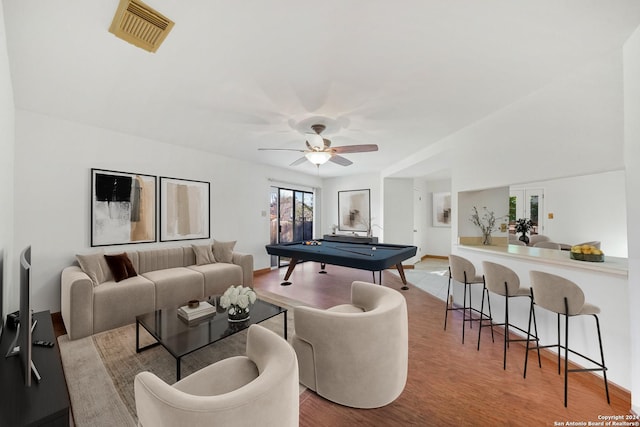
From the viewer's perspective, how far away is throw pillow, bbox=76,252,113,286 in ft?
9.89

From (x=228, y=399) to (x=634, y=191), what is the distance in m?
2.78

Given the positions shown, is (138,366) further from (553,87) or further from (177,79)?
(553,87)

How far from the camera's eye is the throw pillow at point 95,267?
9.89ft

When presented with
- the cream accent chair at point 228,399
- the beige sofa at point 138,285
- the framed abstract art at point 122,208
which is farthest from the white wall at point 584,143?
the framed abstract art at point 122,208

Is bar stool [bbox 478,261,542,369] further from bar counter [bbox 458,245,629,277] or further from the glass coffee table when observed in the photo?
the glass coffee table

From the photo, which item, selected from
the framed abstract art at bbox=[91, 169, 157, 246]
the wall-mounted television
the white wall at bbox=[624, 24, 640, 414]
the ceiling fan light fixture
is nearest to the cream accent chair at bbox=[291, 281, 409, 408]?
the wall-mounted television

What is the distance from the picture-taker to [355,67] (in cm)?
204

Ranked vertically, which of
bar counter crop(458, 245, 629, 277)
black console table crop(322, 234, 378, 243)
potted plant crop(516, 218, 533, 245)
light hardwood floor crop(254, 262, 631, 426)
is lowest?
light hardwood floor crop(254, 262, 631, 426)

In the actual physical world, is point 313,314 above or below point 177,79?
below

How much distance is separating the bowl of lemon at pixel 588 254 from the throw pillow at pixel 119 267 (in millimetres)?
5086

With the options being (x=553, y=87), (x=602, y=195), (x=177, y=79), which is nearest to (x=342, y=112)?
(x=177, y=79)

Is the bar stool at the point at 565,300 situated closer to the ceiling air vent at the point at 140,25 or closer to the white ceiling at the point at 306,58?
the white ceiling at the point at 306,58

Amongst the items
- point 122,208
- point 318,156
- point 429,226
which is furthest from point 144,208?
point 429,226

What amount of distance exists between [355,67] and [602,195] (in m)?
2.68
